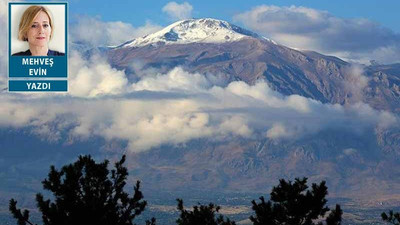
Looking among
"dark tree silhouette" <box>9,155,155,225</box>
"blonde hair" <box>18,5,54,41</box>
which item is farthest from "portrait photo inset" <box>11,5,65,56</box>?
"dark tree silhouette" <box>9,155,155,225</box>

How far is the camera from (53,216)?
48.7 metres

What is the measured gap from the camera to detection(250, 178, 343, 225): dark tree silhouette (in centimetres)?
5097

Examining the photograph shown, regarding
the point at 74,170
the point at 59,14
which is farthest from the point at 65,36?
the point at 74,170

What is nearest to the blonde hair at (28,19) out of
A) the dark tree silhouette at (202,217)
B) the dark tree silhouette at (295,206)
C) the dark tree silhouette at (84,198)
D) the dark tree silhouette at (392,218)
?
the dark tree silhouette at (84,198)

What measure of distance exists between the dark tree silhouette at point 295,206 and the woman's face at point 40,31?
129ft

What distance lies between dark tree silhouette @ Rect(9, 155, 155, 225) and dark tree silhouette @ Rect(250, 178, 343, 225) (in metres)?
8.57

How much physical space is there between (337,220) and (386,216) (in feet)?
9.93

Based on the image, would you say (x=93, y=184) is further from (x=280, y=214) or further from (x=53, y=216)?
(x=280, y=214)

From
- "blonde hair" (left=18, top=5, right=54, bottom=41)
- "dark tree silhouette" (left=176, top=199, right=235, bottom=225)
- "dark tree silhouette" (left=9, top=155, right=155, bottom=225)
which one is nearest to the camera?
"dark tree silhouette" (left=9, top=155, right=155, bottom=225)

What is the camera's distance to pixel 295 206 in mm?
50938

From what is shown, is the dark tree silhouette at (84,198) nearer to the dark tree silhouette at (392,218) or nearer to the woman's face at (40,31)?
the dark tree silhouette at (392,218)

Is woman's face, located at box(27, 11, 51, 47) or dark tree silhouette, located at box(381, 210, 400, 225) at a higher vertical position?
woman's face, located at box(27, 11, 51, 47)

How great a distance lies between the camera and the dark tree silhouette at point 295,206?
50969mm

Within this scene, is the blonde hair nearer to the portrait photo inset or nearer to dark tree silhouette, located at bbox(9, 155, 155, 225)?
the portrait photo inset
